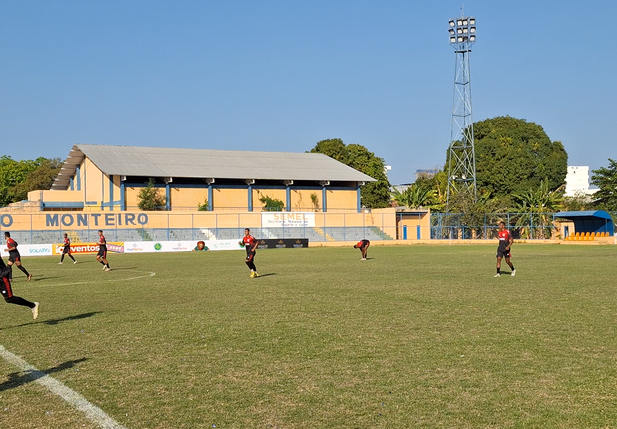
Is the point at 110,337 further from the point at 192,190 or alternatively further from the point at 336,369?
the point at 192,190

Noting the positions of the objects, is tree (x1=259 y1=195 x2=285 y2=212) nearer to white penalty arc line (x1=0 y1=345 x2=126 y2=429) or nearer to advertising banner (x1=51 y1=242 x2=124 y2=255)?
advertising banner (x1=51 y1=242 x2=124 y2=255)

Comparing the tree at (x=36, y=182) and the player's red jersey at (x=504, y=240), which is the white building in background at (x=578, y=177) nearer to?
the tree at (x=36, y=182)

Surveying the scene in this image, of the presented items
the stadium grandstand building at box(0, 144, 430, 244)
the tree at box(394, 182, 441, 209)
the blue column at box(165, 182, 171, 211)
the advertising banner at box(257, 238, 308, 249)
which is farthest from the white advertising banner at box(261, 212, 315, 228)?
the tree at box(394, 182, 441, 209)

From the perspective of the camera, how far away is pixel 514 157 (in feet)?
299

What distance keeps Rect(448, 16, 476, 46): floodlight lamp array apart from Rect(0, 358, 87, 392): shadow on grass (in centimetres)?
7116

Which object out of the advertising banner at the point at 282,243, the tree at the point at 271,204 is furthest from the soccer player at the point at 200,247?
the tree at the point at 271,204

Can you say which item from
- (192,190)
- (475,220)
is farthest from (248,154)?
(475,220)

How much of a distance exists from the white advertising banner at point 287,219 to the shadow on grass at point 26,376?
56.2m

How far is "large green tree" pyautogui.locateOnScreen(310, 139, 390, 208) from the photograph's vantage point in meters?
96.4

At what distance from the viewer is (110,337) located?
11812 mm

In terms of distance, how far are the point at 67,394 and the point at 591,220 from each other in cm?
5999

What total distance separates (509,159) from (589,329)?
273 feet

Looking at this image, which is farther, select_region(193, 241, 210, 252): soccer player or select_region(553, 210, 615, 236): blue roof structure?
select_region(553, 210, 615, 236): blue roof structure

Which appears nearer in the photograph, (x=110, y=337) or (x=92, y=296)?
(x=110, y=337)
